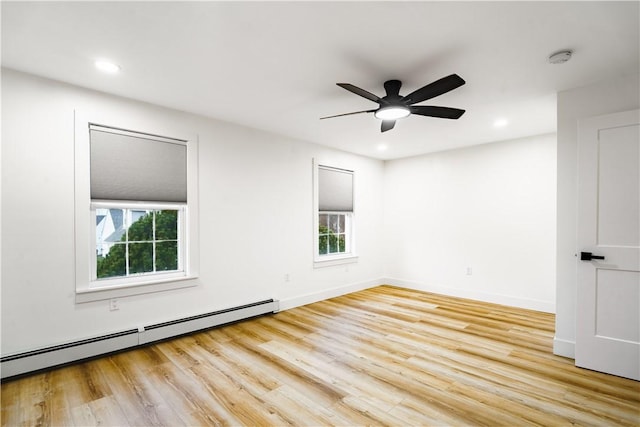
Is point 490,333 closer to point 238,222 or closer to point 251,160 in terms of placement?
point 238,222

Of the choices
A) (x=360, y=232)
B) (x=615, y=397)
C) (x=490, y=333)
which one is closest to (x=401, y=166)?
(x=360, y=232)

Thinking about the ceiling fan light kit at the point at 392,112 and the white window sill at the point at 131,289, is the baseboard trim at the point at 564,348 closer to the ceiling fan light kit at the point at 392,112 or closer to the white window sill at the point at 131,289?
the ceiling fan light kit at the point at 392,112

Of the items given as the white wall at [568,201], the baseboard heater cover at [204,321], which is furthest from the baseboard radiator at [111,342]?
the white wall at [568,201]

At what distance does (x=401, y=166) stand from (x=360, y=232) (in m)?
1.58

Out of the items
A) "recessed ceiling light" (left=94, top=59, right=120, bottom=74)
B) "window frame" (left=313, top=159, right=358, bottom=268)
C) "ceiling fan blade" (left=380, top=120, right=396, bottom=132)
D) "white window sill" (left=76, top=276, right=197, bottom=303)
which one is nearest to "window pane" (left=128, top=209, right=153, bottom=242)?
"white window sill" (left=76, top=276, right=197, bottom=303)

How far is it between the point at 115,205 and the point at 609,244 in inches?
184

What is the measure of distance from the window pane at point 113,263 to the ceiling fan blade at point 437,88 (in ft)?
10.6

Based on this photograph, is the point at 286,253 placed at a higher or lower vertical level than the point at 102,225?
lower

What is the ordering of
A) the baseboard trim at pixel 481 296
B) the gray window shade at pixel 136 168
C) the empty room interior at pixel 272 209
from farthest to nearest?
the baseboard trim at pixel 481 296
the gray window shade at pixel 136 168
the empty room interior at pixel 272 209

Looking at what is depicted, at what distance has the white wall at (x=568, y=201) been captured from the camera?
2.99 metres

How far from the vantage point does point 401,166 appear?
6.31m

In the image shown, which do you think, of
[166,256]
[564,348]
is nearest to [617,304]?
[564,348]

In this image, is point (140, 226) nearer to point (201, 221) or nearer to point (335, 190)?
point (201, 221)

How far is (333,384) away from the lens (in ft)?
8.43
